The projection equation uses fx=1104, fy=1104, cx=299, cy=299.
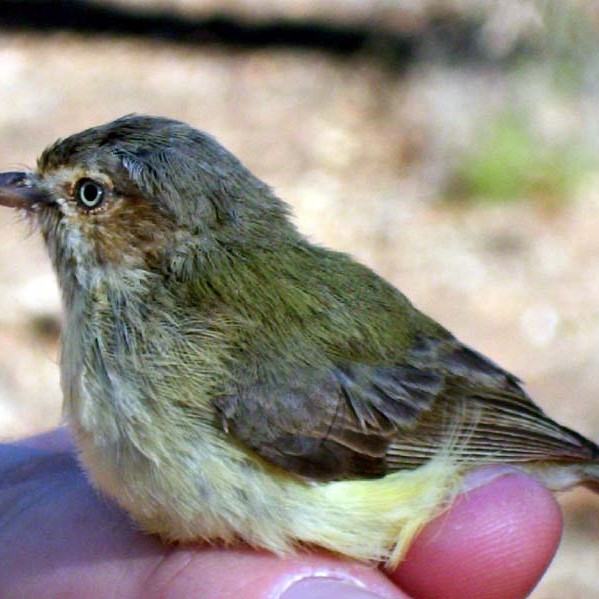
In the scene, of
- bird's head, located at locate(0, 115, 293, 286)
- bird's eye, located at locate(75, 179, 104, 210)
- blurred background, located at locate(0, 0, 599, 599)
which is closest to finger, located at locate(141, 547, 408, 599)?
bird's head, located at locate(0, 115, 293, 286)

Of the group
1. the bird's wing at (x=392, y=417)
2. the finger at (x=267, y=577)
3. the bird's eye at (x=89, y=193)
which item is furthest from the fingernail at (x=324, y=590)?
the bird's eye at (x=89, y=193)

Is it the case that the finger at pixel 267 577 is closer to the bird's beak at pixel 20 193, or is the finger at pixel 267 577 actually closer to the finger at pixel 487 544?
the finger at pixel 487 544

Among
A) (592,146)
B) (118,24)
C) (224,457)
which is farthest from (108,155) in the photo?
(118,24)

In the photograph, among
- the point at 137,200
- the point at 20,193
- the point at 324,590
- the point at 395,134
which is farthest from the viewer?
the point at 395,134

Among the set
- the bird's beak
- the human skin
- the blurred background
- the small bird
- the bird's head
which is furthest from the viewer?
the blurred background

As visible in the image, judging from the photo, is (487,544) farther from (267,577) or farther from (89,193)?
(89,193)

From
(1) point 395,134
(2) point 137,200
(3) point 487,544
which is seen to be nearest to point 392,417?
(3) point 487,544

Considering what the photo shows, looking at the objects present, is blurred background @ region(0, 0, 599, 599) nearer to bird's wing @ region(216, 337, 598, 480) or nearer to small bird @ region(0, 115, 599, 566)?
bird's wing @ region(216, 337, 598, 480)
